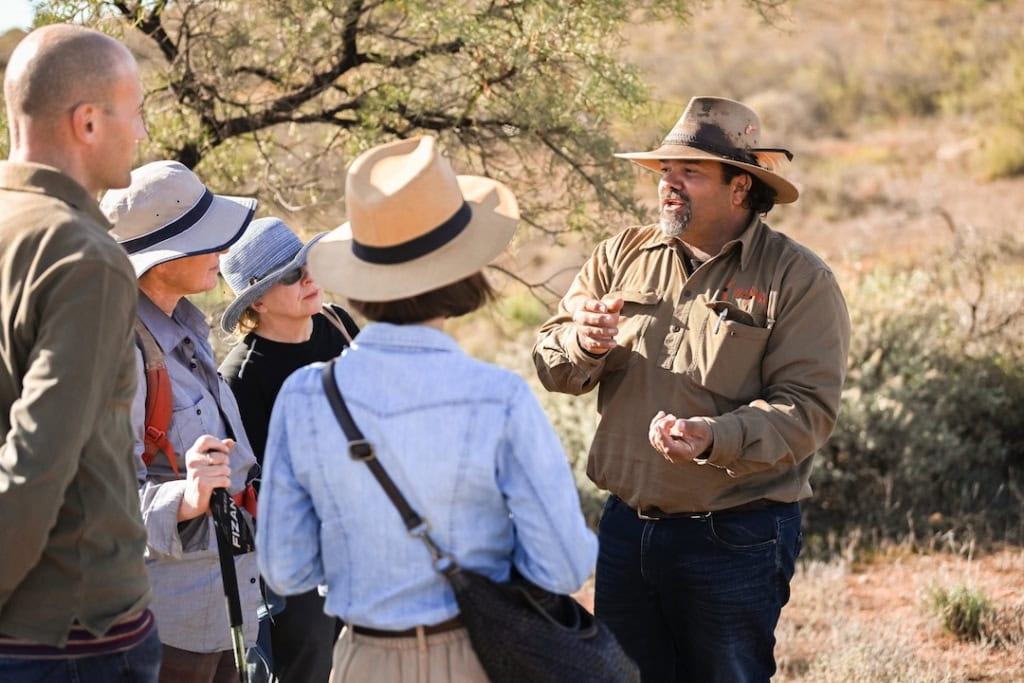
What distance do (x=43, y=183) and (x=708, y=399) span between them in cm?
191

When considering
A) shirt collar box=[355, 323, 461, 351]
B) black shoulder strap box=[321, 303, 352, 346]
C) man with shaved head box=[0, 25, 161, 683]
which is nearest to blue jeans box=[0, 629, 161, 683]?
man with shaved head box=[0, 25, 161, 683]

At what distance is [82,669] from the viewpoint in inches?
91.0

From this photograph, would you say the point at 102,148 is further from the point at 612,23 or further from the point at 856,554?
the point at 856,554

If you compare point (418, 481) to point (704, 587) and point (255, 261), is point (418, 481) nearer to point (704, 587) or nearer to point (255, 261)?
point (704, 587)

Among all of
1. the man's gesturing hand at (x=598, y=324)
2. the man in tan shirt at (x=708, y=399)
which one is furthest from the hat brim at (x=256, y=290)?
the man's gesturing hand at (x=598, y=324)

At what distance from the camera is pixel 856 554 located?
23.9 feet

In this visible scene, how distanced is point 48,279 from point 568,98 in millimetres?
4121

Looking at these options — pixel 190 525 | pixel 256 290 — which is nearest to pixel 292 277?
pixel 256 290

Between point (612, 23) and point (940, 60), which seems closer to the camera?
point (612, 23)

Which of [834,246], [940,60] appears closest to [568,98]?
[834,246]

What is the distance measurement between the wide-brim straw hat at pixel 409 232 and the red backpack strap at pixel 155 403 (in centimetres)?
84

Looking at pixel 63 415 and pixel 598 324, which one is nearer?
pixel 63 415

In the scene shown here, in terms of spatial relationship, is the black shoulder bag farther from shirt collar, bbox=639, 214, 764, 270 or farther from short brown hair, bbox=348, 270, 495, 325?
shirt collar, bbox=639, 214, 764, 270

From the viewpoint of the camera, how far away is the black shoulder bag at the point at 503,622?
7.46ft
